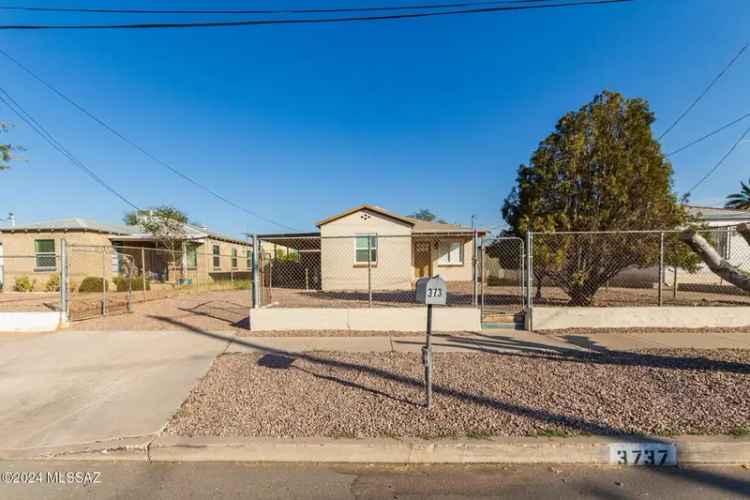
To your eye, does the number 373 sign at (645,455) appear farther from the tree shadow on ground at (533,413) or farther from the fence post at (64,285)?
the fence post at (64,285)

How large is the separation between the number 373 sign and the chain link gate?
13.5ft

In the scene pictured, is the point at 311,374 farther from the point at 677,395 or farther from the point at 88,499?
the point at 677,395

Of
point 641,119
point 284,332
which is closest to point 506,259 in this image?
point 641,119

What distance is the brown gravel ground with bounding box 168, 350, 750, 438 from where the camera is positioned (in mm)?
3037

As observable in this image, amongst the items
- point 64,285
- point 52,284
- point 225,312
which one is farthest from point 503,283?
point 52,284

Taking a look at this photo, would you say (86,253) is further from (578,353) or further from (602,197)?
(602,197)

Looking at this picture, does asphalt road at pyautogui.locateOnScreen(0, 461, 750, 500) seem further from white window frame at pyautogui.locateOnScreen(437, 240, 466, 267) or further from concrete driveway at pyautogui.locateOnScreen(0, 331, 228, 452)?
white window frame at pyautogui.locateOnScreen(437, 240, 466, 267)

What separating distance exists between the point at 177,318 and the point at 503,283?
14590 millimetres

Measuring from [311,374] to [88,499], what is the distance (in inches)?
96.1

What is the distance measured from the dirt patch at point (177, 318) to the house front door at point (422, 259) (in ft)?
31.5

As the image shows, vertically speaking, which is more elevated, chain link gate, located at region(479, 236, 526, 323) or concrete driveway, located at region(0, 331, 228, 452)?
chain link gate, located at region(479, 236, 526, 323)

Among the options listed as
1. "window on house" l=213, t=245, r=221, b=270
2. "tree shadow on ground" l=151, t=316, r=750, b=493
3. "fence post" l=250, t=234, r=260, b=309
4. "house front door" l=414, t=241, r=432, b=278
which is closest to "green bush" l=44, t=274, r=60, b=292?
"window on house" l=213, t=245, r=221, b=270

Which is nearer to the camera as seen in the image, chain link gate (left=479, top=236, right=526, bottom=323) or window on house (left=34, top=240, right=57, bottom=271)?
chain link gate (left=479, top=236, right=526, bottom=323)

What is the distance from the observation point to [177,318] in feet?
27.4
